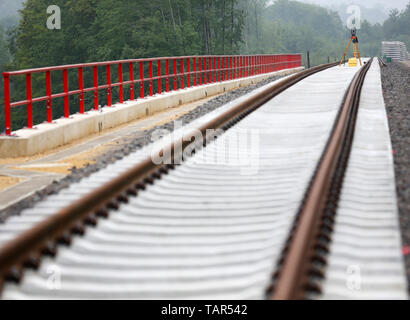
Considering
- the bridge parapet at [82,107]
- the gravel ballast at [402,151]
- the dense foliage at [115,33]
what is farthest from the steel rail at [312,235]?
the dense foliage at [115,33]

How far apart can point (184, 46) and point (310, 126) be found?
193 ft

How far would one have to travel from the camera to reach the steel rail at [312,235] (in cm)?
397

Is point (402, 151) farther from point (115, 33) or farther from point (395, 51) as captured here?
point (395, 51)

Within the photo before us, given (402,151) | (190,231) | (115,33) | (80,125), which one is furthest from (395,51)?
(190,231)

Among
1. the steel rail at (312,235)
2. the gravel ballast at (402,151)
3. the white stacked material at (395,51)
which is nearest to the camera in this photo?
the steel rail at (312,235)

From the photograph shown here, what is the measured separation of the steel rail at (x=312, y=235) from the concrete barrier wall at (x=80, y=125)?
5.11 metres

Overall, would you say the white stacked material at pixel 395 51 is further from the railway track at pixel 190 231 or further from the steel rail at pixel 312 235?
the steel rail at pixel 312 235

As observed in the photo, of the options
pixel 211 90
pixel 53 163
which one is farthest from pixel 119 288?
pixel 211 90

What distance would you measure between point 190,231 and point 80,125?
7.90m

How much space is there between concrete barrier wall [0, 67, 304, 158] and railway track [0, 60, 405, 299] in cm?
287

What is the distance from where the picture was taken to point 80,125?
1300 centimetres

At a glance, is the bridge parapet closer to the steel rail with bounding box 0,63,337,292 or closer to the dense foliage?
the steel rail with bounding box 0,63,337,292

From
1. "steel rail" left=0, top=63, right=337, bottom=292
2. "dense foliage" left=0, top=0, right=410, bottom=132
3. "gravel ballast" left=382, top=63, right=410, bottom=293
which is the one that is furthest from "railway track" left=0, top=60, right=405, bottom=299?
"dense foliage" left=0, top=0, right=410, bottom=132
